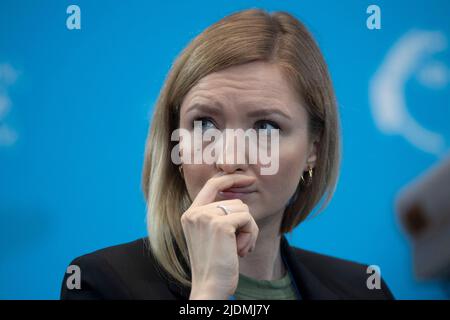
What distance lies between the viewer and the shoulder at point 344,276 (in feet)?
6.08

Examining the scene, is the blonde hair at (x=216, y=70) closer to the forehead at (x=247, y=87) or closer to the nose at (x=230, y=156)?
the forehead at (x=247, y=87)

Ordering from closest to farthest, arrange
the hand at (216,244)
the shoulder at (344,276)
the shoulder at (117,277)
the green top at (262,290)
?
the hand at (216,244), the shoulder at (117,277), the green top at (262,290), the shoulder at (344,276)

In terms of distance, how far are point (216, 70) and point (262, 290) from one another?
0.73 meters

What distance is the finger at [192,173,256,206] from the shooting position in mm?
1426

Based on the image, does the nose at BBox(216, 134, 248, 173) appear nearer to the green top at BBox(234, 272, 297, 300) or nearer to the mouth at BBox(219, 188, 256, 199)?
the mouth at BBox(219, 188, 256, 199)

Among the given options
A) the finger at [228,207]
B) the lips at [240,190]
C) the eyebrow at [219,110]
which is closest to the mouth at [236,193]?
the lips at [240,190]

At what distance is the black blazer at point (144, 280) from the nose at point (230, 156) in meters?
0.39

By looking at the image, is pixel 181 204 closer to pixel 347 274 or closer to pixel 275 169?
pixel 275 169

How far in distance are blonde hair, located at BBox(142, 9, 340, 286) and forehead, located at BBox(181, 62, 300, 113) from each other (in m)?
0.02

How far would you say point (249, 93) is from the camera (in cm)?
157

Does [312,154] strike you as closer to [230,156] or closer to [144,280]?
[230,156]

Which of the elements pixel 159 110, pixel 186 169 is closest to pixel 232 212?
pixel 186 169

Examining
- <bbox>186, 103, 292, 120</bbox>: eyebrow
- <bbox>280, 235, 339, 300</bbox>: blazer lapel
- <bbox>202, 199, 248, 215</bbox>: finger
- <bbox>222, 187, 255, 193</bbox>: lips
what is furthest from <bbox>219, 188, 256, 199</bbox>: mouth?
<bbox>280, 235, 339, 300</bbox>: blazer lapel

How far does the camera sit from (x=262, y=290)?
1.68 metres
